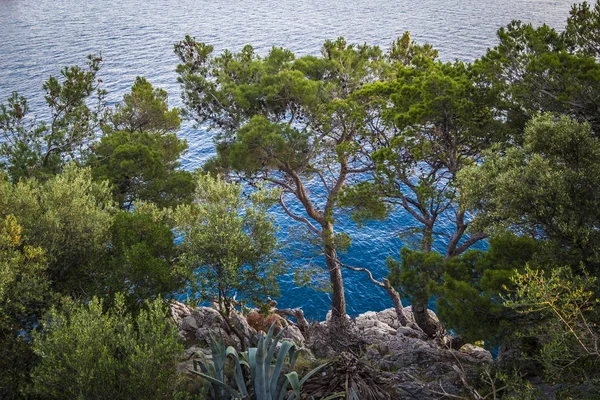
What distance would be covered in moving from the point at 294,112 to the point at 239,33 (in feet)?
205

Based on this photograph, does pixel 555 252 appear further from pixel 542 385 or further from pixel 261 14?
pixel 261 14

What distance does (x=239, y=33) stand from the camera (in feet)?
267

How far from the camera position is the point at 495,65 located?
18.2 metres

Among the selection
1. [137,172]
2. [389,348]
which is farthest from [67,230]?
[389,348]

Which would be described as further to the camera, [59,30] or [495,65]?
[59,30]

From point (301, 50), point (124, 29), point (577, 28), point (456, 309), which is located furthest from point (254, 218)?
point (124, 29)

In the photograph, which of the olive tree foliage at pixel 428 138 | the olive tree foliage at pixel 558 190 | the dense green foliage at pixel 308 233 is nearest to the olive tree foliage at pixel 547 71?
the dense green foliage at pixel 308 233

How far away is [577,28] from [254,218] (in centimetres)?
1365

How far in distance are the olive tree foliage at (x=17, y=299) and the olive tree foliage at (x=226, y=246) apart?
4351 mm

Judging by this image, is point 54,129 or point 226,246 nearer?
point 226,246

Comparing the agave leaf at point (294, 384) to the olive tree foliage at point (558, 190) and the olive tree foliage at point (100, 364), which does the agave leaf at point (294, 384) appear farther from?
the olive tree foliage at point (558, 190)

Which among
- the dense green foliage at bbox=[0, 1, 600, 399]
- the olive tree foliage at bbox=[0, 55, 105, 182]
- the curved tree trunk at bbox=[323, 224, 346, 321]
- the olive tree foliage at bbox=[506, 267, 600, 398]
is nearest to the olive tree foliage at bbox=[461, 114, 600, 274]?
the dense green foliage at bbox=[0, 1, 600, 399]

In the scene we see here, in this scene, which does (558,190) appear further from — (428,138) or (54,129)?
(54,129)

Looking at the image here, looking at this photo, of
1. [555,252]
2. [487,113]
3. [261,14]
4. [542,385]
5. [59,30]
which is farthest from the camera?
[261,14]
